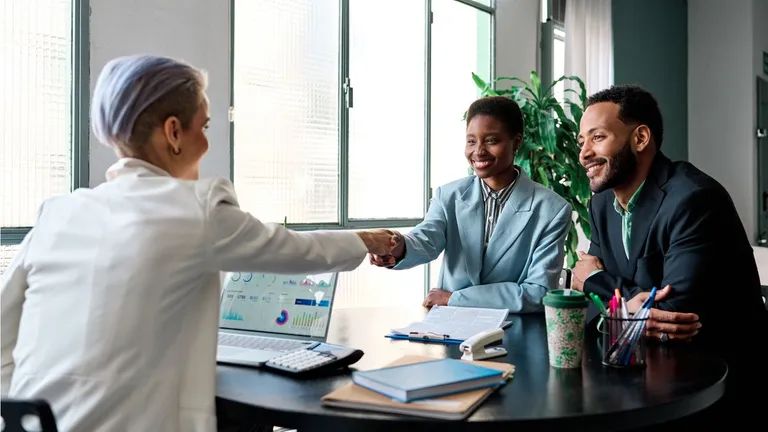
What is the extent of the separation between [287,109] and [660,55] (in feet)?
12.9

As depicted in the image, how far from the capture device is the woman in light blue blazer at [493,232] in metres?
2.12

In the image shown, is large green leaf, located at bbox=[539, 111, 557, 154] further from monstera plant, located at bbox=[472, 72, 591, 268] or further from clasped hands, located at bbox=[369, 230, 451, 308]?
clasped hands, located at bbox=[369, 230, 451, 308]

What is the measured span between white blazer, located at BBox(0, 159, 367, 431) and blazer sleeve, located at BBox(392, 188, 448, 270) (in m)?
1.05

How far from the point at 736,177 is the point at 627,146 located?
15.5 feet

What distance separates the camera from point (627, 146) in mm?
2008

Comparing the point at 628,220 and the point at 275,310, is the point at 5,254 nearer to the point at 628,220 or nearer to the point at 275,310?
the point at 275,310

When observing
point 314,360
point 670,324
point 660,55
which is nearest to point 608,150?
point 670,324

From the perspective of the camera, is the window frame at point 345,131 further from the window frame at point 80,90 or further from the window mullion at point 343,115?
the window frame at point 80,90

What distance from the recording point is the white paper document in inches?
66.0

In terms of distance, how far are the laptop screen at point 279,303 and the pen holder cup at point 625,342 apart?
0.61m

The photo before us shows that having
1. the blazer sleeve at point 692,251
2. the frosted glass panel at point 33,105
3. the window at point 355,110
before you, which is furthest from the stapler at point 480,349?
the window at point 355,110

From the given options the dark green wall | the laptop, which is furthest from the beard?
the dark green wall

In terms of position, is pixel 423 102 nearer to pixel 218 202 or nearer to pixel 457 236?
pixel 457 236

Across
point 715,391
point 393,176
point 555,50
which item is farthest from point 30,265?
point 555,50
